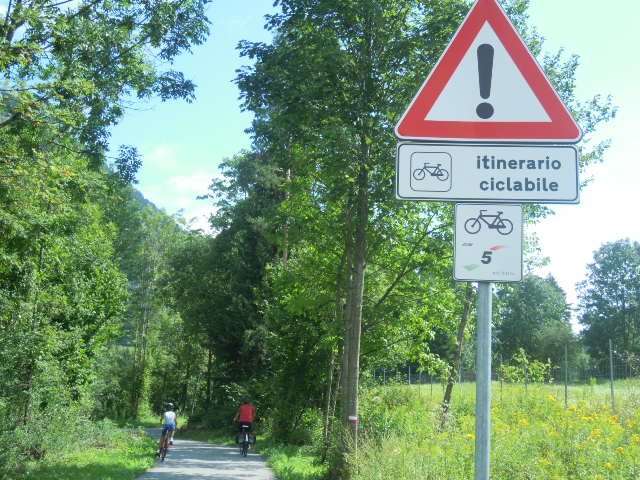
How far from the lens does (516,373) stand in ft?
58.5

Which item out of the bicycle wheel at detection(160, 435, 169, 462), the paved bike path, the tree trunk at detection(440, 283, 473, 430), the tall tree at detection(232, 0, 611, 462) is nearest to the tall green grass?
the tall tree at detection(232, 0, 611, 462)

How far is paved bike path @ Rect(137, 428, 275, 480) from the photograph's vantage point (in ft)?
48.6

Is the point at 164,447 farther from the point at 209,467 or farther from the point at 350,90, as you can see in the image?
the point at 350,90

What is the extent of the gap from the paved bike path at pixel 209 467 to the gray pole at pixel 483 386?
13.1 metres

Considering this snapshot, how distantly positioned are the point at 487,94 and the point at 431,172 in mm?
470

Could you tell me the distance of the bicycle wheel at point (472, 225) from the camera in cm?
262

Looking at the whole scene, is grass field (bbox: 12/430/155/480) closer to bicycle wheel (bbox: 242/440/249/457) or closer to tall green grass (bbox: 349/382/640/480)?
bicycle wheel (bbox: 242/440/249/457)

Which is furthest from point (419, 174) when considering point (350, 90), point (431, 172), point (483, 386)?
point (350, 90)

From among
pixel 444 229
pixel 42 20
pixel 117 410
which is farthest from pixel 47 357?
pixel 117 410

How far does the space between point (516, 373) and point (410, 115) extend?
53.8ft

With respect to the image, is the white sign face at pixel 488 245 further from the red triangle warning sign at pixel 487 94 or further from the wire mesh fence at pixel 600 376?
→ the wire mesh fence at pixel 600 376

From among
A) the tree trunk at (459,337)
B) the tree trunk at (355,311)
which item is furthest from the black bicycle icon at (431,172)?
the tree trunk at (459,337)

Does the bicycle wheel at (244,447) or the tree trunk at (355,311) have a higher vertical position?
the tree trunk at (355,311)

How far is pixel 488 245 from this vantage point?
8.50 feet
